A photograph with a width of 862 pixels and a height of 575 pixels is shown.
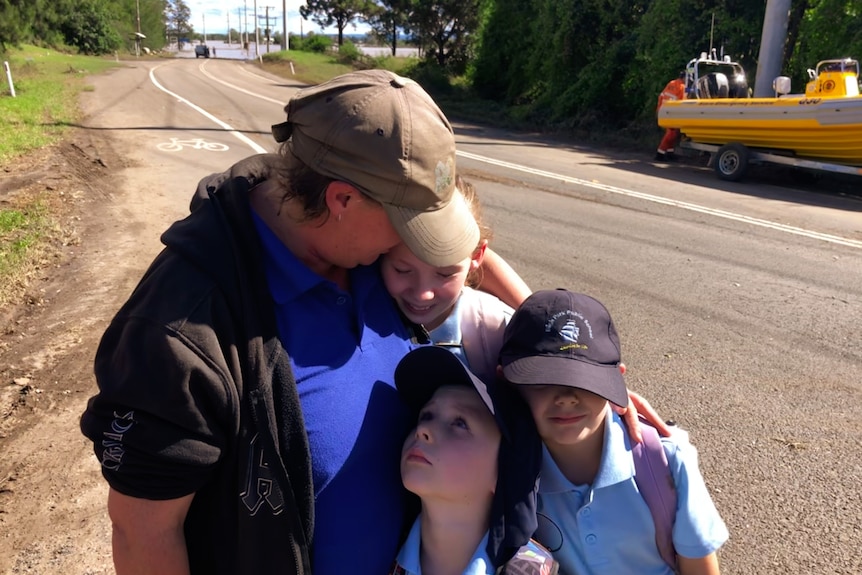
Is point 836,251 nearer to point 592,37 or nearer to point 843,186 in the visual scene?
point 843,186

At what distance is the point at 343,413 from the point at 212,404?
0.30 m

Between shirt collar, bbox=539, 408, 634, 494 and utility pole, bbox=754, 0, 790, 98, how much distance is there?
565 inches

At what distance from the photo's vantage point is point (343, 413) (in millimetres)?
1501

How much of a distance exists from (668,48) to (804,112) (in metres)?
6.22

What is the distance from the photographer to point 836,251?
7422mm

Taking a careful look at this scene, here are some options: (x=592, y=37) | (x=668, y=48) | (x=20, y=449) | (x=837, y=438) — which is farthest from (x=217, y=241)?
(x=592, y=37)

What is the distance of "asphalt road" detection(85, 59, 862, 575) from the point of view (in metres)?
3.27

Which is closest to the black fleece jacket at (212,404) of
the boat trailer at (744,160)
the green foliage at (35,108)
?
the green foliage at (35,108)

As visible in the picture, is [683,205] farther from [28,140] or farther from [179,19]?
[179,19]

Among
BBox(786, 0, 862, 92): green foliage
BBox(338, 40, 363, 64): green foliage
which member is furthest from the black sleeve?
BBox(338, 40, 363, 64): green foliage

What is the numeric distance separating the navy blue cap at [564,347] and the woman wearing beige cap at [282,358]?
10.6 inches

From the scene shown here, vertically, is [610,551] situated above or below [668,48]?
below

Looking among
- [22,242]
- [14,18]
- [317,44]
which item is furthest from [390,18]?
[22,242]

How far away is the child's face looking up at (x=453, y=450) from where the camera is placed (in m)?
1.53
